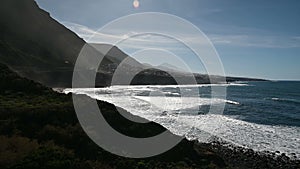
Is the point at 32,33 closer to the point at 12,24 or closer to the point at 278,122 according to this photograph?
the point at 12,24

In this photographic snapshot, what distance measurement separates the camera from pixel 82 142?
20.8 m

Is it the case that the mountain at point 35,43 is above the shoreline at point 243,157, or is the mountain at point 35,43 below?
→ above

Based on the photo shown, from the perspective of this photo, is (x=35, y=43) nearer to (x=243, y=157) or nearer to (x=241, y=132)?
(x=241, y=132)

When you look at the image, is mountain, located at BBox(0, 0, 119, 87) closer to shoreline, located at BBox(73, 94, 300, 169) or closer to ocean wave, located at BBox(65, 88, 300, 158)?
ocean wave, located at BBox(65, 88, 300, 158)

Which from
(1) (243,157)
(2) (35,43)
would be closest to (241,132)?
(1) (243,157)

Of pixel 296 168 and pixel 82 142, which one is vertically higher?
pixel 82 142

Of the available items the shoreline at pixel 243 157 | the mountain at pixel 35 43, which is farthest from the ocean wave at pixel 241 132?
the mountain at pixel 35 43

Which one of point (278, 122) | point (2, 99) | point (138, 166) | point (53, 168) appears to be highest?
point (2, 99)

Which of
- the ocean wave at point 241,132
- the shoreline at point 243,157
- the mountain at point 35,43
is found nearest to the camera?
the shoreline at point 243,157

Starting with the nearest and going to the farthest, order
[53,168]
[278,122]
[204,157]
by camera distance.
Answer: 1. [53,168]
2. [204,157]
3. [278,122]

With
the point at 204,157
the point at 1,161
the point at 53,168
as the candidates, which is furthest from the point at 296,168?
the point at 1,161

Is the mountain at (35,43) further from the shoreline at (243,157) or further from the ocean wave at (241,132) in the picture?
the shoreline at (243,157)

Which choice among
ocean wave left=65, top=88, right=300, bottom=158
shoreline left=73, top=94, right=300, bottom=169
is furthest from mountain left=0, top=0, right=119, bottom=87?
shoreline left=73, top=94, right=300, bottom=169

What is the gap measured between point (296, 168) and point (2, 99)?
106 feet
